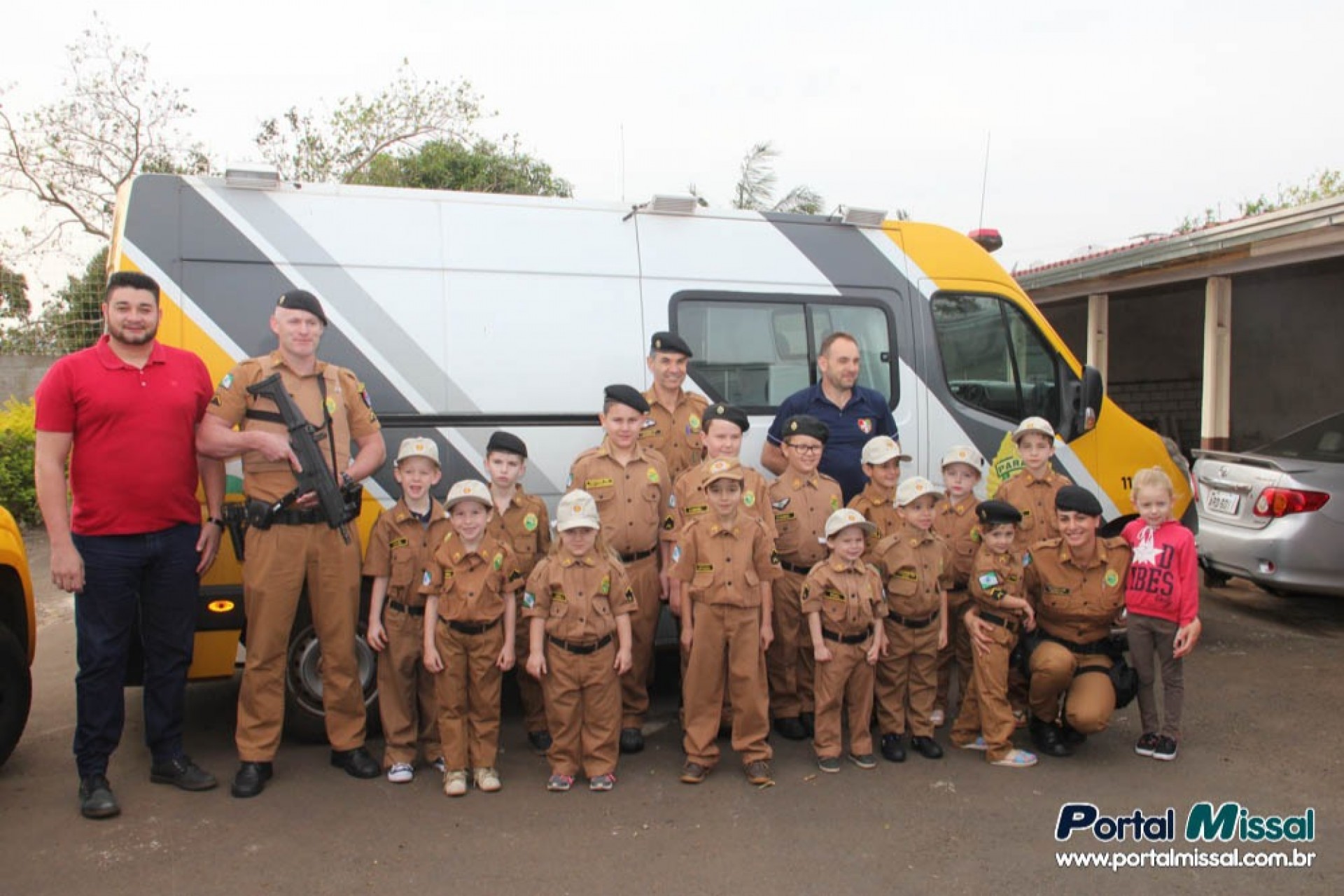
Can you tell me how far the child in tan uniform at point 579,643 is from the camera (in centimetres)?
380

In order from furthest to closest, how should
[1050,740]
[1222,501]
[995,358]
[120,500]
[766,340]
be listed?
[1222,501], [995,358], [766,340], [1050,740], [120,500]

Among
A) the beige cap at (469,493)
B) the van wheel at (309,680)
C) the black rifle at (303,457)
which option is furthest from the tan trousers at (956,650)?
the black rifle at (303,457)

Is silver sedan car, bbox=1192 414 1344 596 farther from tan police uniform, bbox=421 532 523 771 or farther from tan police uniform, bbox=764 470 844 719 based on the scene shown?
tan police uniform, bbox=421 532 523 771

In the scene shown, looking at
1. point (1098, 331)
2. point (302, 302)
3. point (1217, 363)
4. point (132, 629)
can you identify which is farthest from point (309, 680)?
point (1098, 331)

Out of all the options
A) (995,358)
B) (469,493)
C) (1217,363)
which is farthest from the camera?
(1217,363)

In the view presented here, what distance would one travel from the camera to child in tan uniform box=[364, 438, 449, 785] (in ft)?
12.9

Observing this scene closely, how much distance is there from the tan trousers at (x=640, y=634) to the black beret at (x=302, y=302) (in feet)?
5.36

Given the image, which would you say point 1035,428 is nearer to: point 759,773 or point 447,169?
point 759,773

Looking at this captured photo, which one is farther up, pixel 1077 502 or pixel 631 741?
pixel 1077 502

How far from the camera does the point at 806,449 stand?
4297 mm

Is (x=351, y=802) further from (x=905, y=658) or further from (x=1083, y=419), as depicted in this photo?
(x=1083, y=419)

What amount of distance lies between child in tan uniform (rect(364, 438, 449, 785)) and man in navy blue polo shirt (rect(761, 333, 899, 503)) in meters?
1.62

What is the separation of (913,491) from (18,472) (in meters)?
9.43

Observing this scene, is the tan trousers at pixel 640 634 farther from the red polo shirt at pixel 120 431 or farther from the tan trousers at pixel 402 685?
the red polo shirt at pixel 120 431
